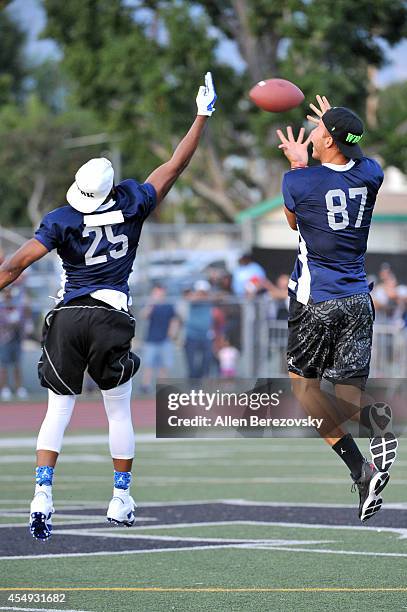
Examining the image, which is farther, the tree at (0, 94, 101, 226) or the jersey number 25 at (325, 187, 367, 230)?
the tree at (0, 94, 101, 226)

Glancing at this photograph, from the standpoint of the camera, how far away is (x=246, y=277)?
20.8m

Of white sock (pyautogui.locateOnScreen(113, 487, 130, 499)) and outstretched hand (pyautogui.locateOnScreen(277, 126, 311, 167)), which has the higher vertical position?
outstretched hand (pyautogui.locateOnScreen(277, 126, 311, 167))

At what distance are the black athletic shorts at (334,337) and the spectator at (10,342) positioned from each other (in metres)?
12.8

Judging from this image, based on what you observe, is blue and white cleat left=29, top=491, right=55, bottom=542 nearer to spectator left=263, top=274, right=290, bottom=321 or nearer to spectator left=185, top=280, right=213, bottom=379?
spectator left=263, top=274, right=290, bottom=321

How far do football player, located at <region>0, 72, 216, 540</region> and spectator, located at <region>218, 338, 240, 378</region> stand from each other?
12743 millimetres

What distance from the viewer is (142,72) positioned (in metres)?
31.8

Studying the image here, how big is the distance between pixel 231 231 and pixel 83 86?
5210mm

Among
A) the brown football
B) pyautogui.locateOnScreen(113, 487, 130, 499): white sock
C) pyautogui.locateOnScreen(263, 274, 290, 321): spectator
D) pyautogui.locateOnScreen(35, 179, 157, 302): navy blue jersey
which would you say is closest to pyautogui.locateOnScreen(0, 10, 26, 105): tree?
pyautogui.locateOnScreen(263, 274, 290, 321): spectator

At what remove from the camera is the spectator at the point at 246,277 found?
20.7m

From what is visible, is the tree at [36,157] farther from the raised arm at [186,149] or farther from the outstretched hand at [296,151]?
the outstretched hand at [296,151]

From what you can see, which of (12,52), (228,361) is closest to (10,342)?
(228,361)

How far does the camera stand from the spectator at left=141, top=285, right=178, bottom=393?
20.5 metres

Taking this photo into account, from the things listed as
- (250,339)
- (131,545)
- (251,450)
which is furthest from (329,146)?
(250,339)

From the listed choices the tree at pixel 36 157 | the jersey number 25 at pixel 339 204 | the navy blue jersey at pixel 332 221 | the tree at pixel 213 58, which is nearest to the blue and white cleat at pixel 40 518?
the navy blue jersey at pixel 332 221
